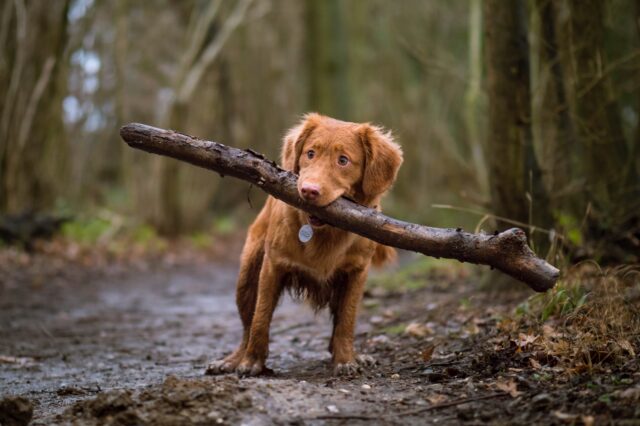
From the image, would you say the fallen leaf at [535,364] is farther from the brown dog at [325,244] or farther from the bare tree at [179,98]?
the bare tree at [179,98]

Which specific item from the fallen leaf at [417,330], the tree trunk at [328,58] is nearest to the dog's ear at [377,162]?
the fallen leaf at [417,330]

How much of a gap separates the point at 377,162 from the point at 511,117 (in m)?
2.03

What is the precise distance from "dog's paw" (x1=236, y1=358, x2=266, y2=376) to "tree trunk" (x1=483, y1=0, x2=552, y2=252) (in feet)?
8.80

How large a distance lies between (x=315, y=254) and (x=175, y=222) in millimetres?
12701

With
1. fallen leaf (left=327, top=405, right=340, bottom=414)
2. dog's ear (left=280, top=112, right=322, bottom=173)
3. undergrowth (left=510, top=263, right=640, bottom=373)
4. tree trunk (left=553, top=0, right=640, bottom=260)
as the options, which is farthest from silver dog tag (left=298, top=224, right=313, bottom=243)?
tree trunk (left=553, top=0, right=640, bottom=260)

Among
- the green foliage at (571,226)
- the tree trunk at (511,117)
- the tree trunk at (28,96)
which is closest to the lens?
the tree trunk at (511,117)

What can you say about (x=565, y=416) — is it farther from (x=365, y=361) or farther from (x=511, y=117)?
(x=511, y=117)

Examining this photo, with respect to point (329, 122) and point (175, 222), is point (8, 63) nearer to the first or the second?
point (175, 222)

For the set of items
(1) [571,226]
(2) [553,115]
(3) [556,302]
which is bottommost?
(3) [556,302]

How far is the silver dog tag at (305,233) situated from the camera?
4805 millimetres

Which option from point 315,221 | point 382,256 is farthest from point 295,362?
point 315,221

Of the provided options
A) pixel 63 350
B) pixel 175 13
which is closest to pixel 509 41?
pixel 63 350

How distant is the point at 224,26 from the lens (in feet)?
59.4

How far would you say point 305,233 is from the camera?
15.8ft
